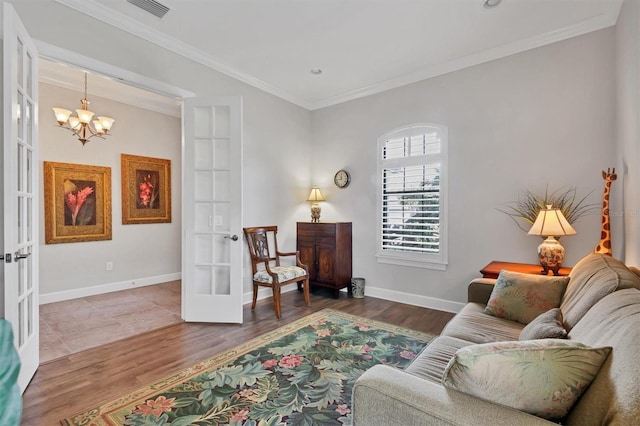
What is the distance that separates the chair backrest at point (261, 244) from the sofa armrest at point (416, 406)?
9.11ft

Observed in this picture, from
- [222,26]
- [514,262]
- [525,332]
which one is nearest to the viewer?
[525,332]

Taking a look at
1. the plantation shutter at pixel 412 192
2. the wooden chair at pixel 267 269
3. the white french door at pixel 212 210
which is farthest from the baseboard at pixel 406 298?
the white french door at pixel 212 210

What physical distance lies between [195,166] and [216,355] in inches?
77.0

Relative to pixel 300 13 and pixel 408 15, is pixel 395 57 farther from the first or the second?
pixel 300 13

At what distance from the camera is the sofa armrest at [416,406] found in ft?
2.96

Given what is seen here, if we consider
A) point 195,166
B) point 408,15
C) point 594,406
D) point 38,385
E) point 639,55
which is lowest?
point 38,385

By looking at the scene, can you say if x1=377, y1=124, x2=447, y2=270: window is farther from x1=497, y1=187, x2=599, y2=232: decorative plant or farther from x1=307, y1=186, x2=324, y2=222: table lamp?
x1=307, y1=186, x2=324, y2=222: table lamp

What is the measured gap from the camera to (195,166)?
3.38m

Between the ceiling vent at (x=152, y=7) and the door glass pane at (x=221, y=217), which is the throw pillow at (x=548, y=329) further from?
the ceiling vent at (x=152, y=7)

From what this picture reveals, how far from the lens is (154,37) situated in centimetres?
306

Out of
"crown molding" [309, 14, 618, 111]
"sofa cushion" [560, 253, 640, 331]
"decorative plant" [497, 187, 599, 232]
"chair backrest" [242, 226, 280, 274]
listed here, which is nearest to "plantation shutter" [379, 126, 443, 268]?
"crown molding" [309, 14, 618, 111]

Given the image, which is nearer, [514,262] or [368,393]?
[368,393]

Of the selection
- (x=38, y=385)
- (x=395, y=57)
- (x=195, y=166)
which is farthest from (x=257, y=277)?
(x=395, y=57)

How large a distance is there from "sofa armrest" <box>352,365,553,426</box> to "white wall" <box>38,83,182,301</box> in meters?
4.80
